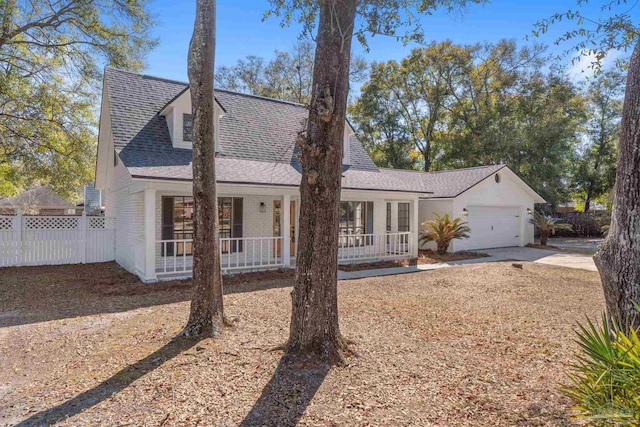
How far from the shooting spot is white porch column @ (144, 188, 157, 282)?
8.73m

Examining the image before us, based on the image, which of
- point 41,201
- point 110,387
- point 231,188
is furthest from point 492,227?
point 41,201

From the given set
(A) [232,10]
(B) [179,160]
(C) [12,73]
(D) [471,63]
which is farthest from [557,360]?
(D) [471,63]

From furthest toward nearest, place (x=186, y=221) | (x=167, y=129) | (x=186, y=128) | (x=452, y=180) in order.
Answer: 1. (x=452, y=180)
2. (x=167, y=129)
3. (x=186, y=128)
4. (x=186, y=221)

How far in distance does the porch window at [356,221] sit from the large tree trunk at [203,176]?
26.3 ft

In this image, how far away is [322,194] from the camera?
4207 mm

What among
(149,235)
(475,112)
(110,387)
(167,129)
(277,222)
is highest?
(475,112)

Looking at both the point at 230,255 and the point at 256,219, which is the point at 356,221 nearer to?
the point at 256,219

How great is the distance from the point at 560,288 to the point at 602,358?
7.25 meters

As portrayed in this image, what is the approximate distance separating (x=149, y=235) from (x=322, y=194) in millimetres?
6210

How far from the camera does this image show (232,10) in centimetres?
704

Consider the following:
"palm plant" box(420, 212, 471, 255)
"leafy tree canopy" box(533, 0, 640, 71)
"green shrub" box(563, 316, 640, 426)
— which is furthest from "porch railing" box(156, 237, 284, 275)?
"green shrub" box(563, 316, 640, 426)

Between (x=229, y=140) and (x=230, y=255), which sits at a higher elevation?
(x=229, y=140)

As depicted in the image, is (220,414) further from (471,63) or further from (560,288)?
(471,63)

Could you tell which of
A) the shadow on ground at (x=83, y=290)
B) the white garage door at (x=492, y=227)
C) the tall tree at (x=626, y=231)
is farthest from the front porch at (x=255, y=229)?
the tall tree at (x=626, y=231)
